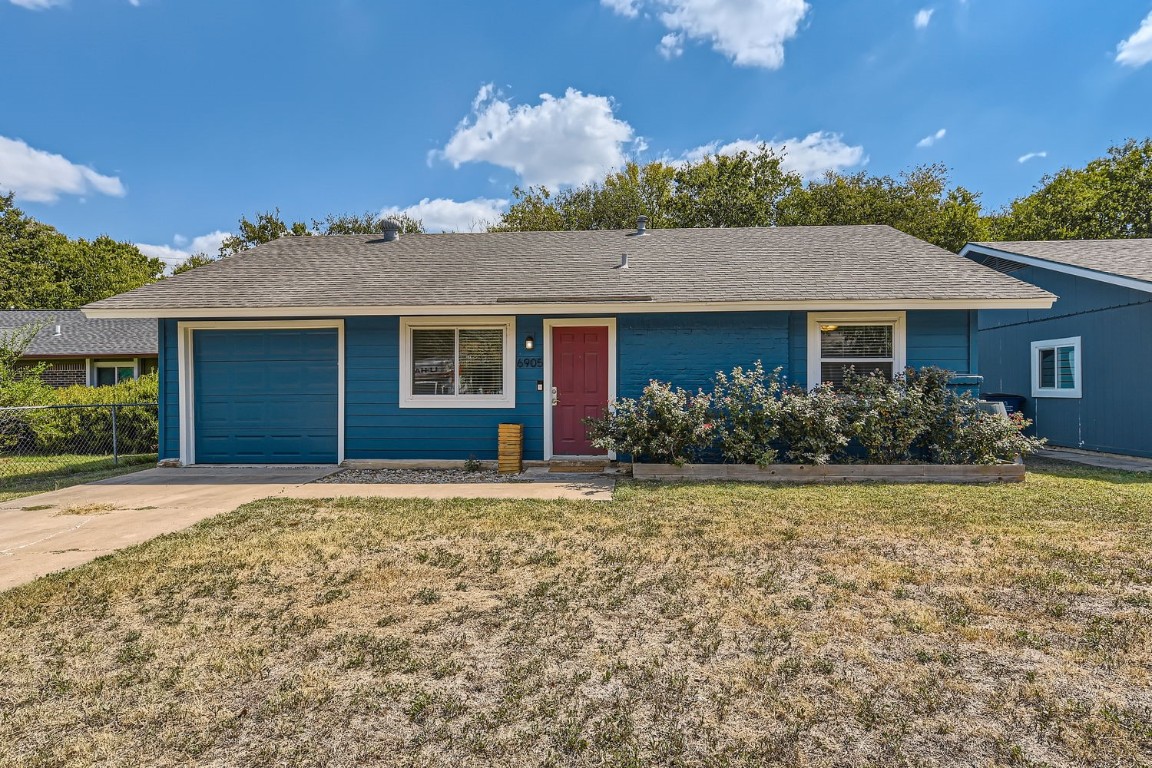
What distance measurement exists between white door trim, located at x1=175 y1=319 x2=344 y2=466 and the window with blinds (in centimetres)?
728

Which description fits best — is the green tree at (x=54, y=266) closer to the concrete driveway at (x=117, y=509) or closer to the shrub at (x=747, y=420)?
the concrete driveway at (x=117, y=509)

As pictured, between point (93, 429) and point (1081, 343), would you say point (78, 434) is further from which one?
point (1081, 343)

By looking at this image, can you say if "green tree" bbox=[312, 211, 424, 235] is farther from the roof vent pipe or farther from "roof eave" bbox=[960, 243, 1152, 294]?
"roof eave" bbox=[960, 243, 1152, 294]

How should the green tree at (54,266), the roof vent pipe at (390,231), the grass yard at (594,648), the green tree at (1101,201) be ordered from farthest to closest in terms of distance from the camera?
the green tree at (54,266)
the green tree at (1101,201)
the roof vent pipe at (390,231)
the grass yard at (594,648)

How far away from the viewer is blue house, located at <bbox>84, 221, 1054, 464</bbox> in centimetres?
783

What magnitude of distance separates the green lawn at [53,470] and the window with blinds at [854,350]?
10.5m

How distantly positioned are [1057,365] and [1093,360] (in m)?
0.92

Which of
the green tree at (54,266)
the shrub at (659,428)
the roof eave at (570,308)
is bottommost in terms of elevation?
the shrub at (659,428)

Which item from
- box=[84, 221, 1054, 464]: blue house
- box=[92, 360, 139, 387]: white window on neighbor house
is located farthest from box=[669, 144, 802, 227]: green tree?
box=[92, 360, 139, 387]: white window on neighbor house

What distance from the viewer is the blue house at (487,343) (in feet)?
25.7

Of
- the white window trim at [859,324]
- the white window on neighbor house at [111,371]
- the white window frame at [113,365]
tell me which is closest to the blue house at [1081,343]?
the white window trim at [859,324]

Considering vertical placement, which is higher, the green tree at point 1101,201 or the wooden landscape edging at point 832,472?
the green tree at point 1101,201

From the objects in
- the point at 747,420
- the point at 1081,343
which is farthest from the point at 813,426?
the point at 1081,343

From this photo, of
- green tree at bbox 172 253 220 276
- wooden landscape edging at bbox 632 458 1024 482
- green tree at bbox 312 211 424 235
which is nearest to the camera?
wooden landscape edging at bbox 632 458 1024 482
